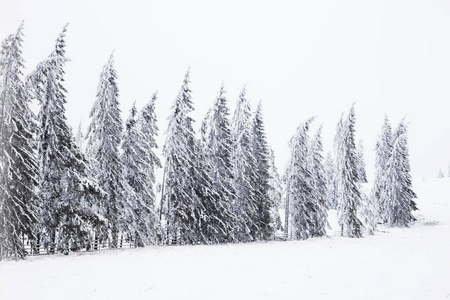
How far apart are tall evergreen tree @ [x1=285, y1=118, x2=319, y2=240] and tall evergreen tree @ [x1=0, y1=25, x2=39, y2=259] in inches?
997

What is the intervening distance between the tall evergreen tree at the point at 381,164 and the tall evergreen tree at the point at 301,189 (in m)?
17.1

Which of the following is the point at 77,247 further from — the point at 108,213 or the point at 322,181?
the point at 322,181

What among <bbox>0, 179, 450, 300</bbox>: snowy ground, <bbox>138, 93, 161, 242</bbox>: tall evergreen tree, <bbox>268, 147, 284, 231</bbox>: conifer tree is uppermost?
<bbox>138, 93, 161, 242</bbox>: tall evergreen tree

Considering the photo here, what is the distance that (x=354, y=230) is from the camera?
34562mm

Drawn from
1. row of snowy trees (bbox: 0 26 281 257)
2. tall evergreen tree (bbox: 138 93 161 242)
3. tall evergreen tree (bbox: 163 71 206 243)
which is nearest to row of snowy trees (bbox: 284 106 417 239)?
row of snowy trees (bbox: 0 26 281 257)

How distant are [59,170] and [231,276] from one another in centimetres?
1236

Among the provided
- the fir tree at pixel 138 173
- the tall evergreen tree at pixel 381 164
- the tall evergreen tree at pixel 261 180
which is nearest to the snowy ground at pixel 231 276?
the fir tree at pixel 138 173

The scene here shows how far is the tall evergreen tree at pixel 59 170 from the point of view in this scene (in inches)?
693

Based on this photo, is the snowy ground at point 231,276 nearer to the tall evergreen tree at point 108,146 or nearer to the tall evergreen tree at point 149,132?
the tall evergreen tree at point 108,146

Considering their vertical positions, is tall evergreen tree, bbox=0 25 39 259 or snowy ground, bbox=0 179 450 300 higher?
tall evergreen tree, bbox=0 25 39 259

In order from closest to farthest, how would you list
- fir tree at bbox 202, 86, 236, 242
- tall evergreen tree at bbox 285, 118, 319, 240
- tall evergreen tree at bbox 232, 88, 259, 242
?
fir tree at bbox 202, 86, 236, 242
tall evergreen tree at bbox 232, 88, 259, 242
tall evergreen tree at bbox 285, 118, 319, 240

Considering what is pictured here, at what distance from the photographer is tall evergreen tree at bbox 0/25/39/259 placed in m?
15.2

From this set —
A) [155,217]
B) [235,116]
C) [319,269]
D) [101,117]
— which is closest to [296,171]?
[235,116]

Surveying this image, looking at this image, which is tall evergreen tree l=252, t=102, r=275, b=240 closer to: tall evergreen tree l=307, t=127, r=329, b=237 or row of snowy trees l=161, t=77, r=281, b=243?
row of snowy trees l=161, t=77, r=281, b=243
